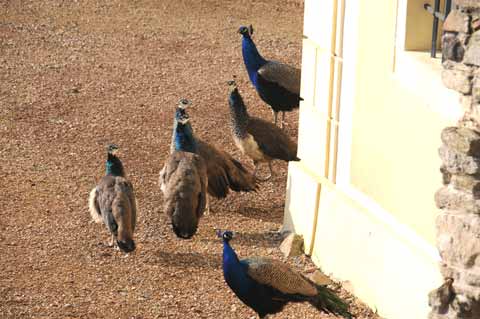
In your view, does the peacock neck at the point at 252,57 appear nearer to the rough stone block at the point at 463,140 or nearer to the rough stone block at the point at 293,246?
the rough stone block at the point at 293,246

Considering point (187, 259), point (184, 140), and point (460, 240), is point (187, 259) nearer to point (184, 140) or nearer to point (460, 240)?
point (184, 140)

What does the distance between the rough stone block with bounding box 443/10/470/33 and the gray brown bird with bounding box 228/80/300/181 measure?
5.16m

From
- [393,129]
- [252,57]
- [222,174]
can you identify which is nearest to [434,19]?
[393,129]

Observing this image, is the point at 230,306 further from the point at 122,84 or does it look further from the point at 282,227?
the point at 122,84

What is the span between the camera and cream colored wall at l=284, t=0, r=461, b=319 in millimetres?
7363

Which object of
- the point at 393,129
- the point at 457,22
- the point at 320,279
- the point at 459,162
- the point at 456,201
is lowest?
the point at 320,279

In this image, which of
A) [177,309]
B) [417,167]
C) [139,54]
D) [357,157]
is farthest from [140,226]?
[139,54]

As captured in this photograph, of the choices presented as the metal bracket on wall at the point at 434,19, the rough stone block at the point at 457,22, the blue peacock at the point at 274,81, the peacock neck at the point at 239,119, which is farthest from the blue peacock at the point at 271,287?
the blue peacock at the point at 274,81

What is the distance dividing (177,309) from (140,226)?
1830mm

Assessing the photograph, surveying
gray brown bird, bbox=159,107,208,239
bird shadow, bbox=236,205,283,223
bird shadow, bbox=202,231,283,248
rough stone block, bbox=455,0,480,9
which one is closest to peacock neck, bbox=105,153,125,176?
gray brown bird, bbox=159,107,208,239

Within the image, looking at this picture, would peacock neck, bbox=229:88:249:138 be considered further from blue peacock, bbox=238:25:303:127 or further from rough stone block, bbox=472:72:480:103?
rough stone block, bbox=472:72:480:103

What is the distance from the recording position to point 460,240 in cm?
569

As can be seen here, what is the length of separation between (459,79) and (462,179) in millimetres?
522

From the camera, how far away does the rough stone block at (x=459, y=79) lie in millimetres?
5645
